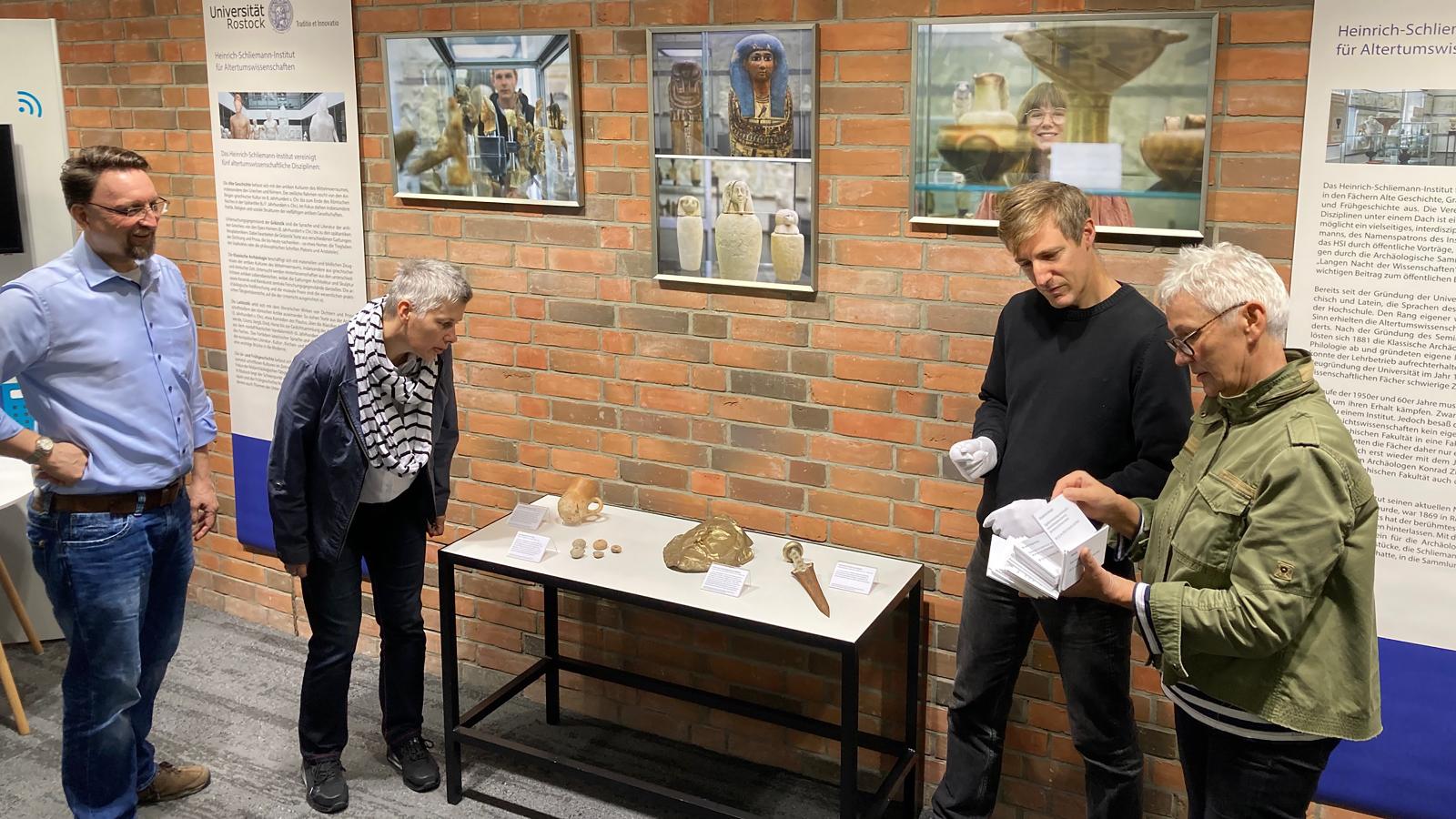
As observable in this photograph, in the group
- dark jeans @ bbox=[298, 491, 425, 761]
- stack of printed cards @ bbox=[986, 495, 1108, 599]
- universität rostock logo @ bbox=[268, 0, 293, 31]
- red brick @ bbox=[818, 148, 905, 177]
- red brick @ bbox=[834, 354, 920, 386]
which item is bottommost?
dark jeans @ bbox=[298, 491, 425, 761]

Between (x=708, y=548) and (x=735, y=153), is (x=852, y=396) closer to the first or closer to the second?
(x=708, y=548)

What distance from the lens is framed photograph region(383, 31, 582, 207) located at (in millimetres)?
3311

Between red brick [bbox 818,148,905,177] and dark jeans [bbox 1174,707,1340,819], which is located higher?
red brick [bbox 818,148,905,177]

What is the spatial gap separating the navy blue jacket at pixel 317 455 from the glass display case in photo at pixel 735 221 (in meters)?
0.93

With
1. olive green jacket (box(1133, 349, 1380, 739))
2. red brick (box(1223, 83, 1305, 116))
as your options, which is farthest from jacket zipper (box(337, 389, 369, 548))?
red brick (box(1223, 83, 1305, 116))

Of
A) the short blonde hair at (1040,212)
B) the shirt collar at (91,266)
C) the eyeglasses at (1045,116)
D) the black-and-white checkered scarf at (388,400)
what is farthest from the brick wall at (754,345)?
the shirt collar at (91,266)

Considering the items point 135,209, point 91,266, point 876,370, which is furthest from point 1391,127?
point 91,266

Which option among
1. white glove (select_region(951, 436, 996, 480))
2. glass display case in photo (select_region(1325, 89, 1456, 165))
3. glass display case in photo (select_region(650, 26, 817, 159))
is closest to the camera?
glass display case in photo (select_region(1325, 89, 1456, 165))

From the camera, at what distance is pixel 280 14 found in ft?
12.3

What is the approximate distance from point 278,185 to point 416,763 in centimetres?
195

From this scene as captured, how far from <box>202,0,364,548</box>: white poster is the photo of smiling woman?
2117 mm

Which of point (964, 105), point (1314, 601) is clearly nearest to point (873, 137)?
point (964, 105)

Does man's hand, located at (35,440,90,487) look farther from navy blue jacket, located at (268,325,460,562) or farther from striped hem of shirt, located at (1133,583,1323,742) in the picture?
striped hem of shirt, located at (1133,583,1323,742)

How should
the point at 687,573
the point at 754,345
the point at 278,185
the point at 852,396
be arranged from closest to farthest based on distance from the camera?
the point at 687,573 → the point at 852,396 → the point at 754,345 → the point at 278,185
